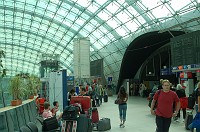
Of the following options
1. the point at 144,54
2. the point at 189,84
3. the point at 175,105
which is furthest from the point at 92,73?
the point at 175,105

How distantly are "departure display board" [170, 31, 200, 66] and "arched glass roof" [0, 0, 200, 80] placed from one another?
3530mm

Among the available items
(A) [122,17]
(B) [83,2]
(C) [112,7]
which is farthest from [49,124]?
(B) [83,2]

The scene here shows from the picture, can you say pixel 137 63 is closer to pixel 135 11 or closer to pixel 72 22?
pixel 135 11

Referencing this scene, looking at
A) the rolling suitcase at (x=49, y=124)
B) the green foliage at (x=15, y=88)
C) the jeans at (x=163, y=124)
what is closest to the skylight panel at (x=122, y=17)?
the green foliage at (x=15, y=88)

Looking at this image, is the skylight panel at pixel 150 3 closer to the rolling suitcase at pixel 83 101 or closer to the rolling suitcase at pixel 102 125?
the rolling suitcase at pixel 102 125

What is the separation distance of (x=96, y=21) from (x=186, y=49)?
60.8ft

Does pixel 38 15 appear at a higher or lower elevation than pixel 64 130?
higher

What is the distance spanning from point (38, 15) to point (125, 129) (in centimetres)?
3235

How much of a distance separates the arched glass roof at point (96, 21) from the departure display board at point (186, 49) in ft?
11.6

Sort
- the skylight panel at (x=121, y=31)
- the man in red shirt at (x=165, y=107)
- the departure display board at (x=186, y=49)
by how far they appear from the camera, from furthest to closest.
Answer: the skylight panel at (x=121, y=31) < the departure display board at (x=186, y=49) < the man in red shirt at (x=165, y=107)

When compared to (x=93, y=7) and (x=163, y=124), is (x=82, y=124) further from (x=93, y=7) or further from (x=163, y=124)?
(x=93, y=7)

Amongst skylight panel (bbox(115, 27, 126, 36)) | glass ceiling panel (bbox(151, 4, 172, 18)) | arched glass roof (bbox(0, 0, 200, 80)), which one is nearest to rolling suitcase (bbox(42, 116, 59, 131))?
arched glass roof (bbox(0, 0, 200, 80))

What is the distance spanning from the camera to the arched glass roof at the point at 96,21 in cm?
2419

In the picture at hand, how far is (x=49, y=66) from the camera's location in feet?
120
